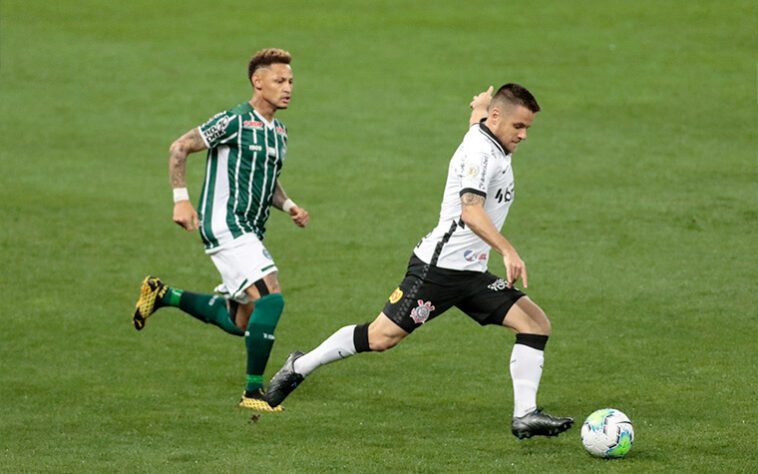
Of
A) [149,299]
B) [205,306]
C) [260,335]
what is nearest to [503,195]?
[260,335]

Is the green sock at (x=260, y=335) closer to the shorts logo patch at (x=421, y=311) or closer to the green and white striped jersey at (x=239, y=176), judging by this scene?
the green and white striped jersey at (x=239, y=176)

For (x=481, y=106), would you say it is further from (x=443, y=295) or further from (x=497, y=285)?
(x=443, y=295)

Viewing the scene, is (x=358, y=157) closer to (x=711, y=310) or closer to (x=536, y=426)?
(x=711, y=310)

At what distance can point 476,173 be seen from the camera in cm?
748

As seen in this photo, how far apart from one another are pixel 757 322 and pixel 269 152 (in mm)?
4776

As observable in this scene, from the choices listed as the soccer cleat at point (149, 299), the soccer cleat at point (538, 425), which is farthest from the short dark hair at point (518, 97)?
the soccer cleat at point (149, 299)

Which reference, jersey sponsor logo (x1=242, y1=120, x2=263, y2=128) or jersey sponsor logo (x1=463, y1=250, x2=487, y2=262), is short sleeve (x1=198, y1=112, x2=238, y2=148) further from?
jersey sponsor logo (x1=463, y1=250, x2=487, y2=262)

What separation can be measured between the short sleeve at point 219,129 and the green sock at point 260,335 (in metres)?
1.24

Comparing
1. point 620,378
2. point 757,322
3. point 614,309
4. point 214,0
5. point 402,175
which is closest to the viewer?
point 620,378

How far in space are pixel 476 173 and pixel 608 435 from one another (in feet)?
5.80

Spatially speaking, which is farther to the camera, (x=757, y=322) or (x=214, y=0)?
(x=214, y=0)

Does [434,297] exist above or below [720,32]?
below

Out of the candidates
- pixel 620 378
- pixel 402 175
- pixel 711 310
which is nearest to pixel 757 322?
pixel 711 310

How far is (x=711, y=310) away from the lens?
451 inches
